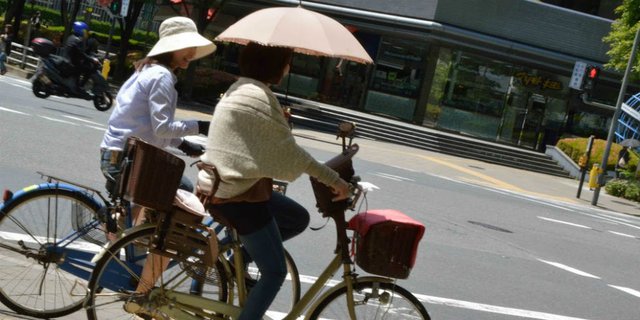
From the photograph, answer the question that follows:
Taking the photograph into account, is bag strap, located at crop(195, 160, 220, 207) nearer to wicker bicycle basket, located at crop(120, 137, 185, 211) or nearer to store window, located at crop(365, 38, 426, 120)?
wicker bicycle basket, located at crop(120, 137, 185, 211)

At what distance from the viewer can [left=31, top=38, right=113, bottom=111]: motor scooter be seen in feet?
63.0

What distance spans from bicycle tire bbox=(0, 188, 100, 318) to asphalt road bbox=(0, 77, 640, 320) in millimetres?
161

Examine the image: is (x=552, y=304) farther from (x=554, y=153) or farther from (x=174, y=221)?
(x=554, y=153)

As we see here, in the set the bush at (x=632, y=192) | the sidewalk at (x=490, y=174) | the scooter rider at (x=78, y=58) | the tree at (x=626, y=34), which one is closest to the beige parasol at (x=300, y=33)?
the scooter rider at (x=78, y=58)

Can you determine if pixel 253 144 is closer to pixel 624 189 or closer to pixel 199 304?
pixel 199 304

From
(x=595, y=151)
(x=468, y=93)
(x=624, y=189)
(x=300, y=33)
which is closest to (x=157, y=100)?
(x=300, y=33)

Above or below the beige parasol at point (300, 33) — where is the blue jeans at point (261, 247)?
below

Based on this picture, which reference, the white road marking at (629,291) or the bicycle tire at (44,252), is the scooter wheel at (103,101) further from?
the bicycle tire at (44,252)

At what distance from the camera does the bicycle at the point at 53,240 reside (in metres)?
4.87

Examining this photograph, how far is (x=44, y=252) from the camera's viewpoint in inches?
192

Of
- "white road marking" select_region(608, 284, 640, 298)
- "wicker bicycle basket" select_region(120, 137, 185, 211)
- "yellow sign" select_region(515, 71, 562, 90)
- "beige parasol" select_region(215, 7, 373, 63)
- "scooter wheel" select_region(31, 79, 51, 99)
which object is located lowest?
"scooter wheel" select_region(31, 79, 51, 99)

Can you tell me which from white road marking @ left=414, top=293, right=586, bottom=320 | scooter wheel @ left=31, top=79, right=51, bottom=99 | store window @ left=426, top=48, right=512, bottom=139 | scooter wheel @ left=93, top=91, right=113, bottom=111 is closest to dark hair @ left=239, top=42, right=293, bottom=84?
white road marking @ left=414, top=293, right=586, bottom=320

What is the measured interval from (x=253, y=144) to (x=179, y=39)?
112cm

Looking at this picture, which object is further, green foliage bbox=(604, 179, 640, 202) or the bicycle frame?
green foliage bbox=(604, 179, 640, 202)
